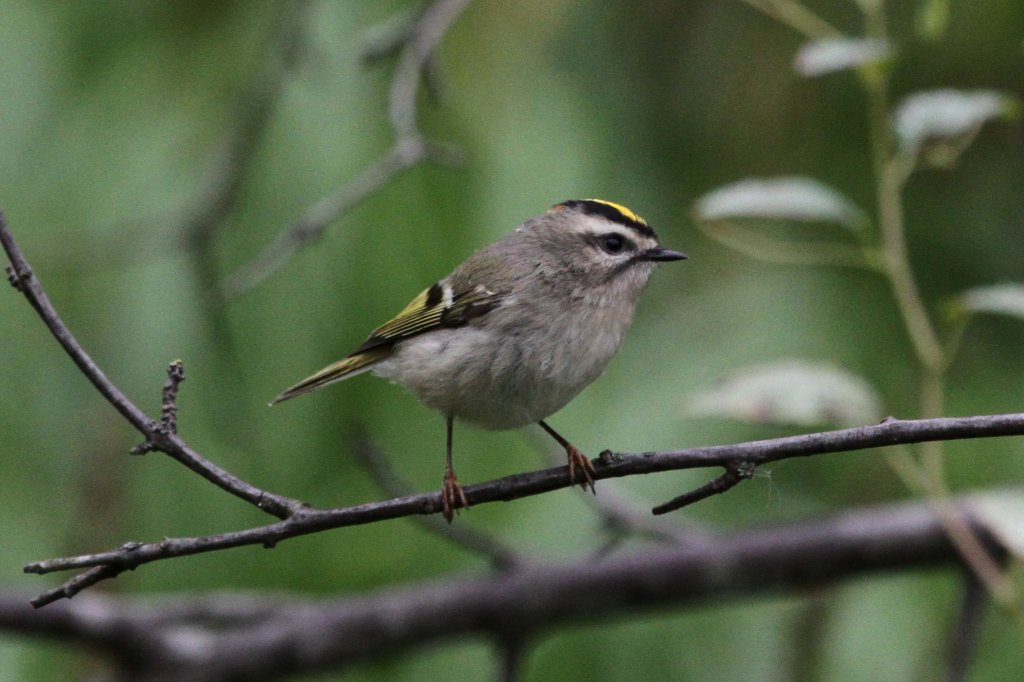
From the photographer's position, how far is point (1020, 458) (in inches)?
101

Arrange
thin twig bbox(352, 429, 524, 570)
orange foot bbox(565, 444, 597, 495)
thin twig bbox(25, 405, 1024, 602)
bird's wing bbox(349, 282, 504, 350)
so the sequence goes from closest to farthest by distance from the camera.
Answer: thin twig bbox(25, 405, 1024, 602) < orange foot bbox(565, 444, 597, 495) < thin twig bbox(352, 429, 524, 570) < bird's wing bbox(349, 282, 504, 350)

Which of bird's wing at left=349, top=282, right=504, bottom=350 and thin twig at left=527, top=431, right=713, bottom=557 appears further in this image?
thin twig at left=527, top=431, right=713, bottom=557

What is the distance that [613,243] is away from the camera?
2.58m

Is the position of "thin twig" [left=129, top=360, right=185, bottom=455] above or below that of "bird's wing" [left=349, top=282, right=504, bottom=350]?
below

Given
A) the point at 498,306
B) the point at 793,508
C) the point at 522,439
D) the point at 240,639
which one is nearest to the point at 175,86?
the point at 498,306

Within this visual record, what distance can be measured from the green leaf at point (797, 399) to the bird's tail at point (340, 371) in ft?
2.52

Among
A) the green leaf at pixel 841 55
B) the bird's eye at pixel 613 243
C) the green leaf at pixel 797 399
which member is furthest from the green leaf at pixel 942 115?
the bird's eye at pixel 613 243

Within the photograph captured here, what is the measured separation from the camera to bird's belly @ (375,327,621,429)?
2316 millimetres

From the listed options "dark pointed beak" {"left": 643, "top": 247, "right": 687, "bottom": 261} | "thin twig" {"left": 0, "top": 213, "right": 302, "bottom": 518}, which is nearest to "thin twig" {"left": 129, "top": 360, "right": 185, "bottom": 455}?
"thin twig" {"left": 0, "top": 213, "right": 302, "bottom": 518}

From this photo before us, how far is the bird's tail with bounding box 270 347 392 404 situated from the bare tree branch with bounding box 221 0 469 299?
0.74 ft

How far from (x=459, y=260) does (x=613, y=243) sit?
0.33 metres

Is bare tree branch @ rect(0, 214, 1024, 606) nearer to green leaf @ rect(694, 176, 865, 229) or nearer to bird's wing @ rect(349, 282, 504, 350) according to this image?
green leaf @ rect(694, 176, 865, 229)

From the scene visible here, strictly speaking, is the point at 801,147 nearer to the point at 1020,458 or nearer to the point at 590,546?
the point at 1020,458

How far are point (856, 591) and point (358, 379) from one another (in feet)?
4.34
